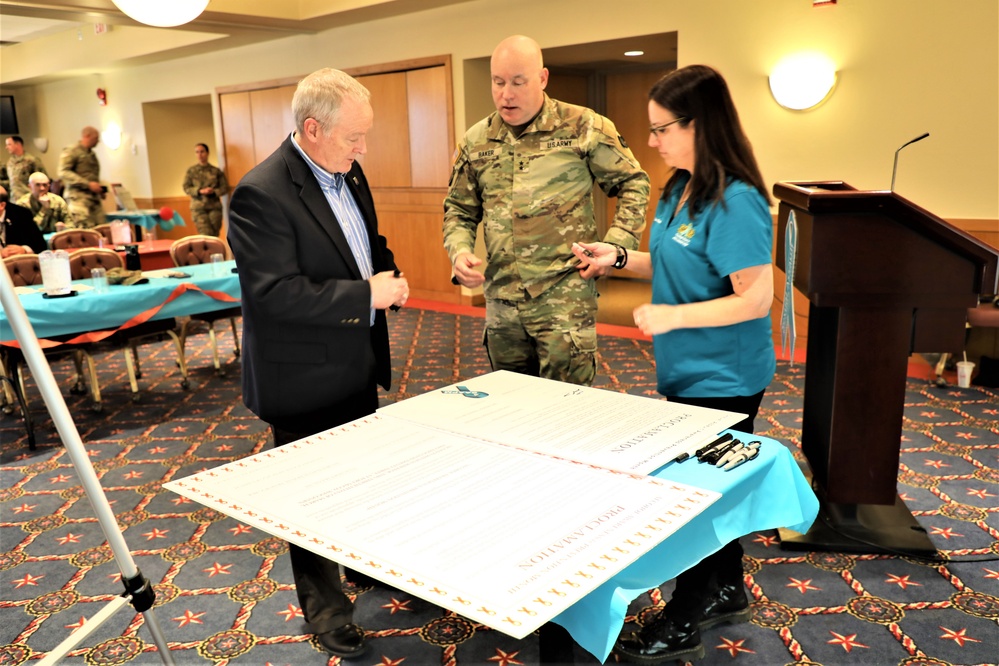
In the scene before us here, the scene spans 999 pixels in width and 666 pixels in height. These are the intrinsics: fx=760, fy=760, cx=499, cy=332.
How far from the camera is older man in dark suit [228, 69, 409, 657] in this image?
6.33ft

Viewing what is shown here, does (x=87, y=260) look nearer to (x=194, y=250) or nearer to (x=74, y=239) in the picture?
(x=194, y=250)

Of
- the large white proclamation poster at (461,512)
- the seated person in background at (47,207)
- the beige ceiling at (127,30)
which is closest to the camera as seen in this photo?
the large white proclamation poster at (461,512)

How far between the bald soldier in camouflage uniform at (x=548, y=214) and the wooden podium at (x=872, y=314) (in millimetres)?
636

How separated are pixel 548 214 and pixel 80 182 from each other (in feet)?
34.8

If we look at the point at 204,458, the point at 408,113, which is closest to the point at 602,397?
the point at 204,458

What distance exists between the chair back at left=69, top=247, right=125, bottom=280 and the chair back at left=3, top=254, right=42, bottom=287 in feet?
0.78

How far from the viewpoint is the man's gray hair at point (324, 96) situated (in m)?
1.93

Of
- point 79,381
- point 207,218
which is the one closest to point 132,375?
point 79,381

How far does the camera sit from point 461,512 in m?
1.32

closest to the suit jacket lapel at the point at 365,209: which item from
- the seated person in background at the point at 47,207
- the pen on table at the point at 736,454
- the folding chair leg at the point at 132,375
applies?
the pen on table at the point at 736,454

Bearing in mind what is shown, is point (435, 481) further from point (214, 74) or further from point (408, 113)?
point (214, 74)

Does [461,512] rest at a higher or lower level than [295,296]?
lower

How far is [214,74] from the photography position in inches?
428

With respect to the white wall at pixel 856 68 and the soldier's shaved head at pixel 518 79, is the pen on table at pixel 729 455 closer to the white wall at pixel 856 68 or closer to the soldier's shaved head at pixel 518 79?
the soldier's shaved head at pixel 518 79
